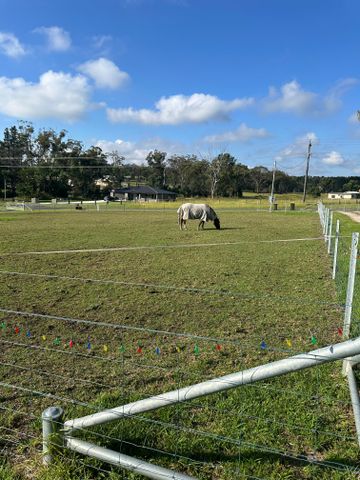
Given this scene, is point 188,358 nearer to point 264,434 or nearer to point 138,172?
point 264,434

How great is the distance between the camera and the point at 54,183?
75.9m

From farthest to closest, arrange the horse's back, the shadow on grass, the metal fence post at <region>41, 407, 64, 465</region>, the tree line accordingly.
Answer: the tree line, the horse's back, the shadow on grass, the metal fence post at <region>41, 407, 64, 465</region>

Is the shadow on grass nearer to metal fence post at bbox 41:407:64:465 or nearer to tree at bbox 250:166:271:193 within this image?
metal fence post at bbox 41:407:64:465

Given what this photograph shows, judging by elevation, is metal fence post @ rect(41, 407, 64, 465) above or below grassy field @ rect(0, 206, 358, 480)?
above

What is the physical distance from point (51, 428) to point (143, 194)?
293ft

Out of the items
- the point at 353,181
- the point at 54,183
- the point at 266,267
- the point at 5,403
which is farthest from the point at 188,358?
the point at 353,181

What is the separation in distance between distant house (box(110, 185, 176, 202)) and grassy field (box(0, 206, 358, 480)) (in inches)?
3138

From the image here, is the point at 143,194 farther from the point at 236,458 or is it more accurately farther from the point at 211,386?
the point at 211,386

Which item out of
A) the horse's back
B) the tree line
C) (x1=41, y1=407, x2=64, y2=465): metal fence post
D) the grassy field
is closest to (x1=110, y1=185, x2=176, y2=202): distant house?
the tree line

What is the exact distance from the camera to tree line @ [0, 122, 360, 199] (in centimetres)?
7550

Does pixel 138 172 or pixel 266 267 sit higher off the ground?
pixel 138 172

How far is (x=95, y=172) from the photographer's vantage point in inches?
3393

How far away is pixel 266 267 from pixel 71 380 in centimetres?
655

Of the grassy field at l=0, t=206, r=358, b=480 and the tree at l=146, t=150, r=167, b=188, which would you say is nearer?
the grassy field at l=0, t=206, r=358, b=480
